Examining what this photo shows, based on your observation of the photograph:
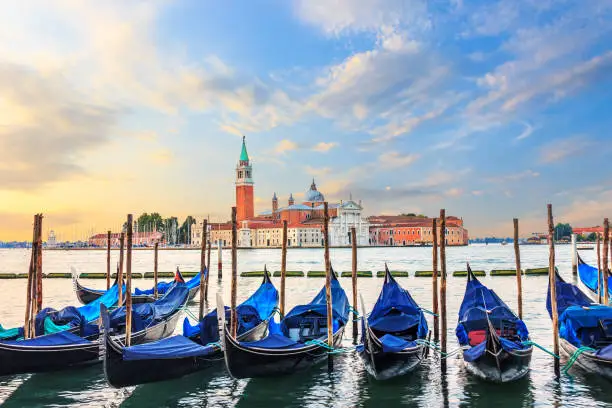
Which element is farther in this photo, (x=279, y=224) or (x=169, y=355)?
(x=279, y=224)

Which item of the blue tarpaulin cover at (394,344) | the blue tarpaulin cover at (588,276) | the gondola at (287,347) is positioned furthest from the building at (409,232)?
the blue tarpaulin cover at (394,344)

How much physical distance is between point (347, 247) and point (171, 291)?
328 ft

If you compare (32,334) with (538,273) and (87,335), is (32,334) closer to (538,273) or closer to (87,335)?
(87,335)

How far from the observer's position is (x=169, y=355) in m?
8.22

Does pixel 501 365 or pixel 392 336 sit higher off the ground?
pixel 392 336

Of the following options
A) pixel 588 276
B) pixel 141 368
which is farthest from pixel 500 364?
pixel 588 276

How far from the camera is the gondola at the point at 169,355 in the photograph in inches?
301

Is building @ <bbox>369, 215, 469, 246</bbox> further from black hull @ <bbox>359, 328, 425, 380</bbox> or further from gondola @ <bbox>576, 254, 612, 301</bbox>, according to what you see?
black hull @ <bbox>359, 328, 425, 380</bbox>

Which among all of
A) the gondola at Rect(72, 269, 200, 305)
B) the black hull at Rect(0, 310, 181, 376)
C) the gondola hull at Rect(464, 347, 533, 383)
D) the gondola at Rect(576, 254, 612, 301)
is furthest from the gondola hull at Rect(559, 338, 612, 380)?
the gondola at Rect(72, 269, 200, 305)

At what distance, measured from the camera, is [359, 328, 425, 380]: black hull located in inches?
334

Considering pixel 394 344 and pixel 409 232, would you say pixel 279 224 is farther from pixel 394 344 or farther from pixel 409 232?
pixel 394 344

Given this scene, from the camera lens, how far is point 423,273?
96.8 ft

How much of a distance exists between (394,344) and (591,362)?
2.71 metres

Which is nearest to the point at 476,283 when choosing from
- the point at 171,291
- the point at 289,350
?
the point at 289,350
